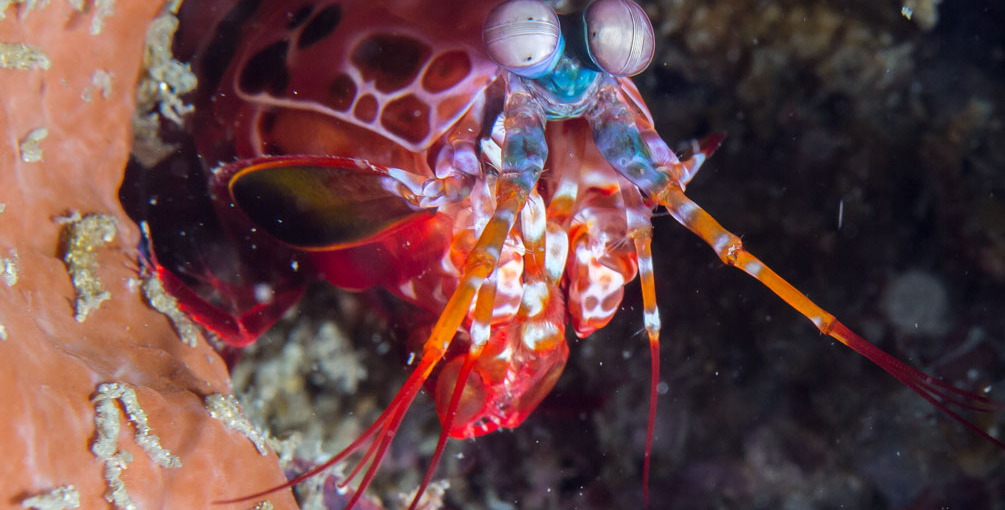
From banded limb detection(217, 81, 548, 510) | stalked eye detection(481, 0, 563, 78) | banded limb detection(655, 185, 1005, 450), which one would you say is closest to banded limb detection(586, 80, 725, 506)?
banded limb detection(655, 185, 1005, 450)

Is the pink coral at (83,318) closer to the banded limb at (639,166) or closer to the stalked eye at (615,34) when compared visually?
the banded limb at (639,166)

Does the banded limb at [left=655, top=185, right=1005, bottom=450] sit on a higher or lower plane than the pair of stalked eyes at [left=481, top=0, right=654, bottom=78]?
lower

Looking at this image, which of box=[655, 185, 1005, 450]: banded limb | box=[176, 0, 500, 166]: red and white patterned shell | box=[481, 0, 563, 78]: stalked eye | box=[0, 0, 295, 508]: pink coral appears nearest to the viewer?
box=[0, 0, 295, 508]: pink coral

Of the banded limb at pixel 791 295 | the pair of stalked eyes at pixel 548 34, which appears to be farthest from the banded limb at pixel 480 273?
the banded limb at pixel 791 295

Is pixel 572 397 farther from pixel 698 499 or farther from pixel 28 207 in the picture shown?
pixel 28 207

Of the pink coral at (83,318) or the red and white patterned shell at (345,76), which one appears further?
the red and white patterned shell at (345,76)

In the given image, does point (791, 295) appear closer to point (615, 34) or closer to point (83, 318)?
point (615, 34)

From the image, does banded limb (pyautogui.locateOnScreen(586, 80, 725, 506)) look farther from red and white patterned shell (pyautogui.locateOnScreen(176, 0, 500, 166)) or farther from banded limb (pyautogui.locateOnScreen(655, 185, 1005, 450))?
red and white patterned shell (pyautogui.locateOnScreen(176, 0, 500, 166))

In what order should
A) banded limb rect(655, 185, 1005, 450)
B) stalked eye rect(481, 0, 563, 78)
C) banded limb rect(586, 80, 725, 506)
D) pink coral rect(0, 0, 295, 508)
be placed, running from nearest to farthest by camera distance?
pink coral rect(0, 0, 295, 508) → banded limb rect(655, 185, 1005, 450) → stalked eye rect(481, 0, 563, 78) → banded limb rect(586, 80, 725, 506)
